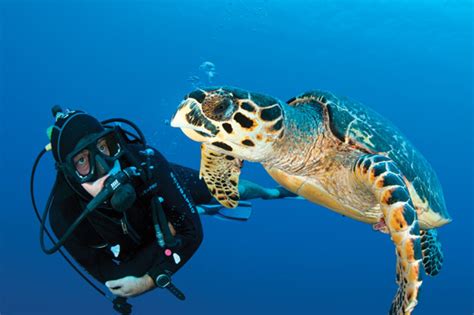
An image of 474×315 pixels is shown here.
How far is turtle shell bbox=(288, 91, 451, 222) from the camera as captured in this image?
2.08 metres

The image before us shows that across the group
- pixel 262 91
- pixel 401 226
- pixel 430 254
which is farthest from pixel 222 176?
pixel 262 91

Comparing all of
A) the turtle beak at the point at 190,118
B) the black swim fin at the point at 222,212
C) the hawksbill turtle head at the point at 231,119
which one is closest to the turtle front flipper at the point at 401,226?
the hawksbill turtle head at the point at 231,119

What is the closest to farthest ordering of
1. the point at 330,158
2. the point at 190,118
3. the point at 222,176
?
the point at 190,118
the point at 330,158
the point at 222,176

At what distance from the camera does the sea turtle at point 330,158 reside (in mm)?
1557

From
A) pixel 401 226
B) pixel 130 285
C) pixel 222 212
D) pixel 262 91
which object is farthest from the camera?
pixel 262 91

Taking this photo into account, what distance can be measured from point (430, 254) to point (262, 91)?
21039mm

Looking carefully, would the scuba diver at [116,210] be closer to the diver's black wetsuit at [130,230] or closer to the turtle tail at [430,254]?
the diver's black wetsuit at [130,230]

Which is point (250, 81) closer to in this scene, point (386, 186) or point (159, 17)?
point (159, 17)

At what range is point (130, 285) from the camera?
2.24 meters

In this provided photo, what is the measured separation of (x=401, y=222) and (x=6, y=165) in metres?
30.9

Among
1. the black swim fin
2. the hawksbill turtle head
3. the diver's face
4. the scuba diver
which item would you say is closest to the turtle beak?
the hawksbill turtle head

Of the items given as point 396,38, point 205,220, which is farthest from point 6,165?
point 396,38

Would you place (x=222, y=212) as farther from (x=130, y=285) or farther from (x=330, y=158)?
(x=330, y=158)

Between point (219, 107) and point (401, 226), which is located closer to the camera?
point (219, 107)
